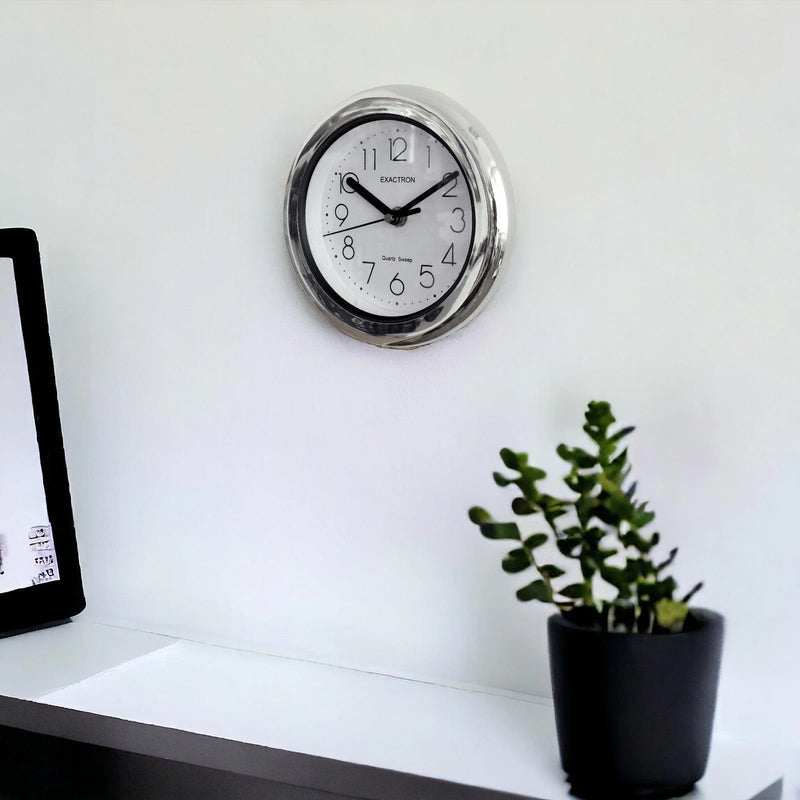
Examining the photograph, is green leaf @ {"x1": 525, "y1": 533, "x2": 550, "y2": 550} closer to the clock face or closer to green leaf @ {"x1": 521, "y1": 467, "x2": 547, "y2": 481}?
green leaf @ {"x1": 521, "y1": 467, "x2": 547, "y2": 481}

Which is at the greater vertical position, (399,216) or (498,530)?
(399,216)

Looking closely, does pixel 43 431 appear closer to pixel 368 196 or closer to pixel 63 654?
pixel 63 654

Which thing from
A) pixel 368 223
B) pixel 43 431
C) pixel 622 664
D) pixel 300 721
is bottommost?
pixel 300 721

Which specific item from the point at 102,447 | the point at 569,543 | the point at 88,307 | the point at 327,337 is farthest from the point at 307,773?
the point at 88,307

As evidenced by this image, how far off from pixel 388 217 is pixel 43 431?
1.91ft

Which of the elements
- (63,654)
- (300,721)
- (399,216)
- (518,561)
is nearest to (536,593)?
(518,561)

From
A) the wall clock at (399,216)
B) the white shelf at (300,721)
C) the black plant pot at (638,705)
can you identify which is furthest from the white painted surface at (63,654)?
the black plant pot at (638,705)

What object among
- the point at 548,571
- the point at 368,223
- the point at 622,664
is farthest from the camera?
the point at 368,223

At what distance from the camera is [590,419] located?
0.94m

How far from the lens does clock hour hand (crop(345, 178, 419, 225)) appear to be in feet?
3.81

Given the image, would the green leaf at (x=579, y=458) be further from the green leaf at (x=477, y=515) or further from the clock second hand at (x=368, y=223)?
the clock second hand at (x=368, y=223)

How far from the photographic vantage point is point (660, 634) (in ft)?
2.82

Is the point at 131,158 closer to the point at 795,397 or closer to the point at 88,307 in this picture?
the point at 88,307

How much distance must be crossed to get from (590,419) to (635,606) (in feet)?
0.60
